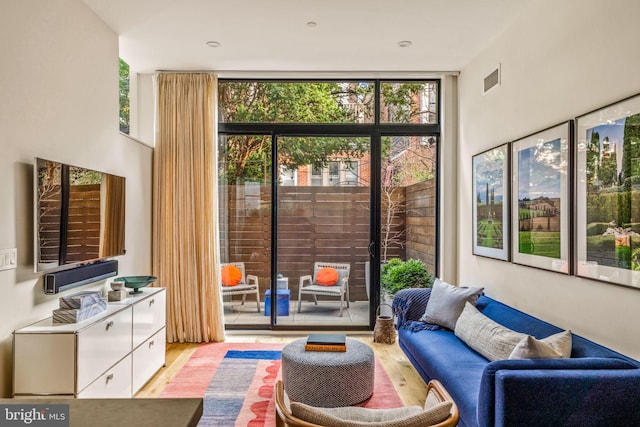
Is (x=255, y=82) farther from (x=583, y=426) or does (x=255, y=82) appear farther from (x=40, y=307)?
(x=583, y=426)

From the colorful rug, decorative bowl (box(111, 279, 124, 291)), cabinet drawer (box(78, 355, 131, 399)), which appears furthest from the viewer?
decorative bowl (box(111, 279, 124, 291))

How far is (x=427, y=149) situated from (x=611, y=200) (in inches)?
108

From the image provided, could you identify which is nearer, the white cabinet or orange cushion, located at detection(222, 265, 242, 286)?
the white cabinet

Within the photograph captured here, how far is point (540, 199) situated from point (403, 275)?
201cm

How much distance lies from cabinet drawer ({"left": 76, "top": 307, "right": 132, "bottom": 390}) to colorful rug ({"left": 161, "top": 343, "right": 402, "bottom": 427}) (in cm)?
60

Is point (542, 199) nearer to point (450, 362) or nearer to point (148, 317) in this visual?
point (450, 362)

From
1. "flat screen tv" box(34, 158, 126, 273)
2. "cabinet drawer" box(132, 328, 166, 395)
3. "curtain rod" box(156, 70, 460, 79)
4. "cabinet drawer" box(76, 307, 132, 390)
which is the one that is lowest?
"cabinet drawer" box(132, 328, 166, 395)

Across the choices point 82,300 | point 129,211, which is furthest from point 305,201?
point 82,300

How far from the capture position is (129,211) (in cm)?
400

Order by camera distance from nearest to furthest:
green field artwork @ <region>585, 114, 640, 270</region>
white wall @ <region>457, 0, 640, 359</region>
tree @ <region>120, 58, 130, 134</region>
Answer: green field artwork @ <region>585, 114, 640, 270</region>
white wall @ <region>457, 0, 640, 359</region>
tree @ <region>120, 58, 130, 134</region>

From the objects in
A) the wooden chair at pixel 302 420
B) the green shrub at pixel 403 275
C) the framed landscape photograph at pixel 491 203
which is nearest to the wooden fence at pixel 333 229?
the green shrub at pixel 403 275

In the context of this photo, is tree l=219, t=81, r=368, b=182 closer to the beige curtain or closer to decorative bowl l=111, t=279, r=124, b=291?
the beige curtain

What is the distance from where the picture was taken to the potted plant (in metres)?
4.71

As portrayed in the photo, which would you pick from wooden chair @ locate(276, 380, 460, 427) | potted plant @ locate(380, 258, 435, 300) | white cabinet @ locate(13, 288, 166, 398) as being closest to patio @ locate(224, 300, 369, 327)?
potted plant @ locate(380, 258, 435, 300)
